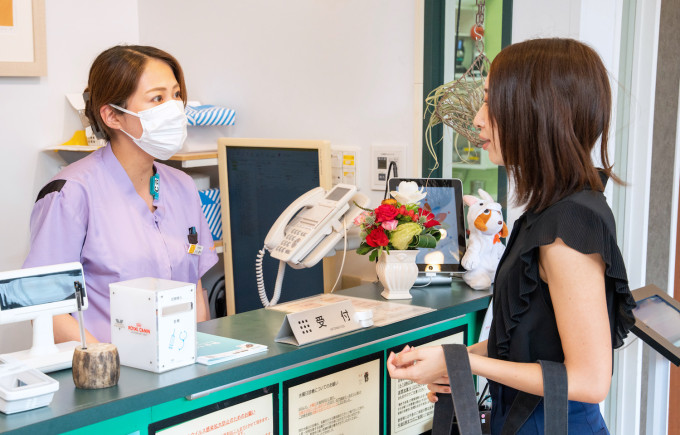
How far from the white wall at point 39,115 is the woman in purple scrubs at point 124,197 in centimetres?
135

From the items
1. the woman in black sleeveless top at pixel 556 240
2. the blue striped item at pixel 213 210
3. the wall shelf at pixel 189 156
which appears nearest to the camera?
the woman in black sleeveless top at pixel 556 240

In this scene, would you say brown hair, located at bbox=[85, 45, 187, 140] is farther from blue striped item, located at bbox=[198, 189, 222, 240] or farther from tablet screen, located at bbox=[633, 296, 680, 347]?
tablet screen, located at bbox=[633, 296, 680, 347]

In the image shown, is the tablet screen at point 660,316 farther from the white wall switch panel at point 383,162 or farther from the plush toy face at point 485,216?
the white wall switch panel at point 383,162

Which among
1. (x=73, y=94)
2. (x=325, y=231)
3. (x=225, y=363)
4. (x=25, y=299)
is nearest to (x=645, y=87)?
(x=325, y=231)

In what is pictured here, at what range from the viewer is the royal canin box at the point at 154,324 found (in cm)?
142

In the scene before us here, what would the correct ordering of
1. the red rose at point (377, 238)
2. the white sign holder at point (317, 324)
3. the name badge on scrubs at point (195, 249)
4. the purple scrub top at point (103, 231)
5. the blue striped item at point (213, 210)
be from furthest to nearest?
1. the blue striped item at point (213, 210)
2. the name badge on scrubs at point (195, 249)
3. the red rose at point (377, 238)
4. the purple scrub top at point (103, 231)
5. the white sign holder at point (317, 324)

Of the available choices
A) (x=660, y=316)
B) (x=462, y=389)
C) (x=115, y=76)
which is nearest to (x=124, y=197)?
(x=115, y=76)

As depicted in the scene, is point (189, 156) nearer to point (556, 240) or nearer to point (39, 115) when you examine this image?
point (39, 115)

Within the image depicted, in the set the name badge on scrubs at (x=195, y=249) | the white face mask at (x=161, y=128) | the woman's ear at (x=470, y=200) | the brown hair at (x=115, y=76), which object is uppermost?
the brown hair at (x=115, y=76)

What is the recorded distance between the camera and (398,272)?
6.95 ft

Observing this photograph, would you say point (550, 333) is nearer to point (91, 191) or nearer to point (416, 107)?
point (91, 191)

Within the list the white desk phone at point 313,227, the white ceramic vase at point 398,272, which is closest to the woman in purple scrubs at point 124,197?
the white desk phone at point 313,227

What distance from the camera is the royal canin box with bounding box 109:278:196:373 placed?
1.42 meters

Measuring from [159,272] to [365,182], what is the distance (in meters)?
1.07
